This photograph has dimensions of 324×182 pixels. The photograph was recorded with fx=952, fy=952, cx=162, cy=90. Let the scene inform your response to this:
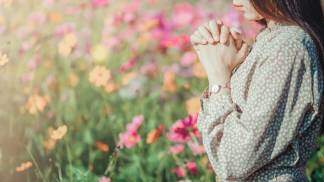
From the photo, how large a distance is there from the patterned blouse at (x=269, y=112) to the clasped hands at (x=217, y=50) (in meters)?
0.04

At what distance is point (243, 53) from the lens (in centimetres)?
199

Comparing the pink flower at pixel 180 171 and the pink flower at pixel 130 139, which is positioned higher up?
the pink flower at pixel 130 139

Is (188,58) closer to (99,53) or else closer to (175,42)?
(175,42)

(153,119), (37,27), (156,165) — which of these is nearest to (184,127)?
(156,165)

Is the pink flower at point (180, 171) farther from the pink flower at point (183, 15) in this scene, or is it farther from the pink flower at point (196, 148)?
the pink flower at point (183, 15)

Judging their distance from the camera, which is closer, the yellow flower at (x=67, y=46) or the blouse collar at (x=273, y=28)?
the blouse collar at (x=273, y=28)

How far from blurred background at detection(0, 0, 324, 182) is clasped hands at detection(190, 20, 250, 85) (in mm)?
924

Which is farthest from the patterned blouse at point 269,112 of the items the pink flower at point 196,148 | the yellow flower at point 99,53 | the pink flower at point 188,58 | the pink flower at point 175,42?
the yellow flower at point 99,53

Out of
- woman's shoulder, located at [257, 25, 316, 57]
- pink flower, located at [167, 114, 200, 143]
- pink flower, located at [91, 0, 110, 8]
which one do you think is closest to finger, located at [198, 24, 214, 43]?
woman's shoulder, located at [257, 25, 316, 57]

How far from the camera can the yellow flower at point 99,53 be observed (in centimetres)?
390

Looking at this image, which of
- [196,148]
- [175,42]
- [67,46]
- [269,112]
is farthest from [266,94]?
[175,42]

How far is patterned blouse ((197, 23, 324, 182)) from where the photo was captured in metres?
1.83

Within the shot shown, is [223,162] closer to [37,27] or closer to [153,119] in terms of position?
[153,119]

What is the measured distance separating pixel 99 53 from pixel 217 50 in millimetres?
1976
